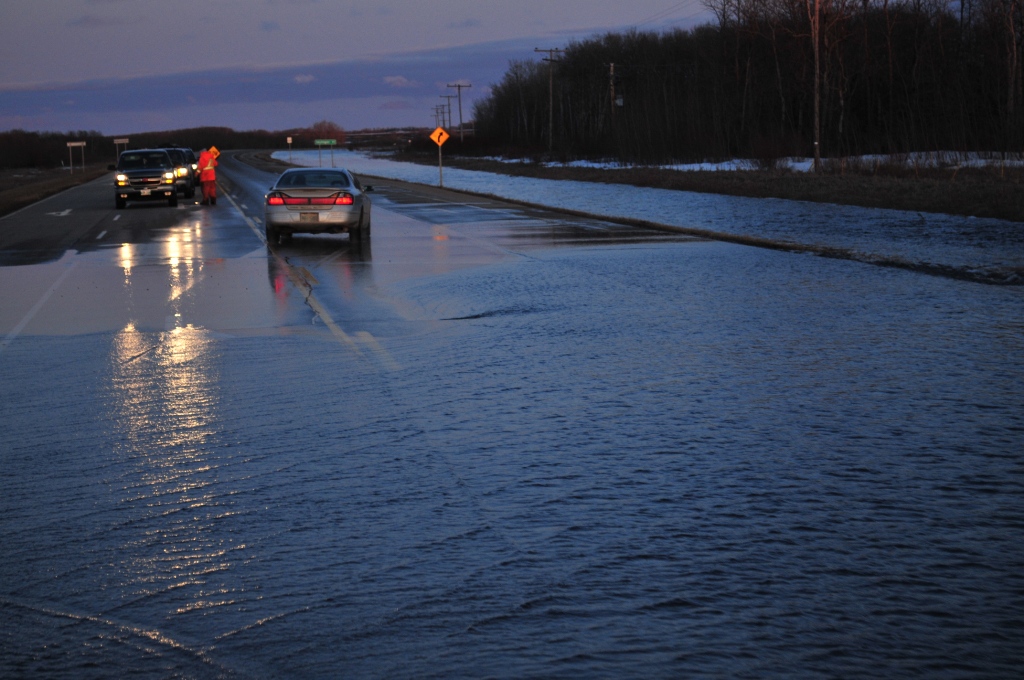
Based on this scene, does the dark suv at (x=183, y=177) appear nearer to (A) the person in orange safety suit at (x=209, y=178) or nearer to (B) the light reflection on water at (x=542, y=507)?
(A) the person in orange safety suit at (x=209, y=178)

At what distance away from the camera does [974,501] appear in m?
6.23

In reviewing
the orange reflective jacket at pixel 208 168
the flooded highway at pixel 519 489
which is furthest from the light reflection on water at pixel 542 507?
the orange reflective jacket at pixel 208 168

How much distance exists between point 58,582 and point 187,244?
67.5ft

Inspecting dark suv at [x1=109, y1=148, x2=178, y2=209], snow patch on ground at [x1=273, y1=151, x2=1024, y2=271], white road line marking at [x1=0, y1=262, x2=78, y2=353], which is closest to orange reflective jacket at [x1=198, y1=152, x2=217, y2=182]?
dark suv at [x1=109, y1=148, x2=178, y2=209]

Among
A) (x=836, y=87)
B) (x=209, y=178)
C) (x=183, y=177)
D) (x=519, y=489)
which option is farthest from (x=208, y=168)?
(x=836, y=87)

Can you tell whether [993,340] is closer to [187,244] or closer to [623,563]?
[623,563]

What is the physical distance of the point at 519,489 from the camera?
653cm

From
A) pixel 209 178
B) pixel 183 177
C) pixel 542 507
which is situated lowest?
pixel 542 507

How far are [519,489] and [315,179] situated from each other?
61.7 feet

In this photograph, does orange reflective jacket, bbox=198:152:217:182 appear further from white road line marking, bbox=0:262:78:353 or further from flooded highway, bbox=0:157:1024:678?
flooded highway, bbox=0:157:1024:678

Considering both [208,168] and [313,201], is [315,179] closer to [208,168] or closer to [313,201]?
[313,201]

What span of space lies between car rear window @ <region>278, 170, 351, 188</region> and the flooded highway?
33.1 ft

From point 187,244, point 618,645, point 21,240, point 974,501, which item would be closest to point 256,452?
point 618,645

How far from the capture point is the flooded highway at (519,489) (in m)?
4.50
